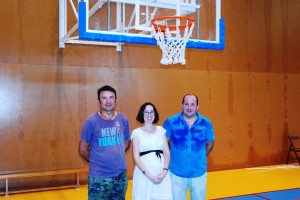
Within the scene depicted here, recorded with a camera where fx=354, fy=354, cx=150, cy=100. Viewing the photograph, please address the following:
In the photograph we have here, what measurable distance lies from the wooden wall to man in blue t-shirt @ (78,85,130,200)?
385cm

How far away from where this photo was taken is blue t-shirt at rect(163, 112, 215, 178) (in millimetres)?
4191

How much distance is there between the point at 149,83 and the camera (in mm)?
8492

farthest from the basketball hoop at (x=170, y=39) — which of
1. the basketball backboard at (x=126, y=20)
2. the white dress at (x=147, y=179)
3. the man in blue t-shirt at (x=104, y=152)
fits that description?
the man in blue t-shirt at (x=104, y=152)

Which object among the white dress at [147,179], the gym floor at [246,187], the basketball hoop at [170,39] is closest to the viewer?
the white dress at [147,179]

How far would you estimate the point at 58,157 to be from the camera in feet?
24.6

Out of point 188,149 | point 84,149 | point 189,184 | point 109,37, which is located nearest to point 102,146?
point 84,149

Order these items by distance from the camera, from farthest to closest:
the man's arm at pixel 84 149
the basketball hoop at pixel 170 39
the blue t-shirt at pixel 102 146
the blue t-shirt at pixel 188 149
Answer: the basketball hoop at pixel 170 39 → the blue t-shirt at pixel 188 149 → the man's arm at pixel 84 149 → the blue t-shirt at pixel 102 146

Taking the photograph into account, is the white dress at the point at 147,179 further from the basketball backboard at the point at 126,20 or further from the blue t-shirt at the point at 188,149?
the basketball backboard at the point at 126,20

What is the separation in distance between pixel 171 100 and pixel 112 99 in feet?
16.3

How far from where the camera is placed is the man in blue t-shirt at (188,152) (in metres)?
4.20

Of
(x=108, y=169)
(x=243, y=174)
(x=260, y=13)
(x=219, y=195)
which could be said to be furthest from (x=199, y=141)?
(x=260, y=13)

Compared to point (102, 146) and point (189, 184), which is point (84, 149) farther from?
point (189, 184)

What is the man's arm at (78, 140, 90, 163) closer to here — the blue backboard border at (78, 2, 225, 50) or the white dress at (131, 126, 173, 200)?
the white dress at (131, 126, 173, 200)

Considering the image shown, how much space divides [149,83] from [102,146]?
4798 millimetres
